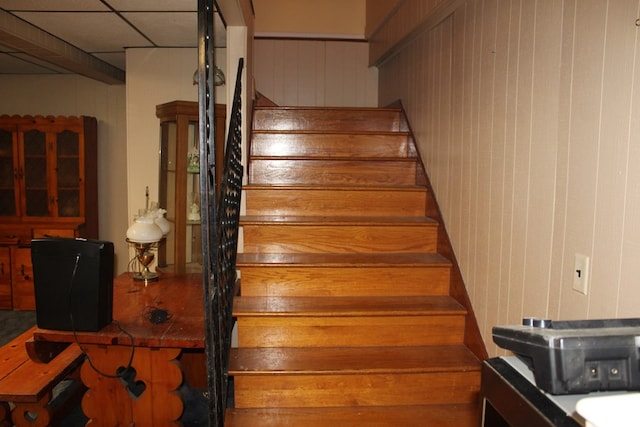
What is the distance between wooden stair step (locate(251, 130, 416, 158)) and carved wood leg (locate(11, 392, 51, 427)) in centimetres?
194

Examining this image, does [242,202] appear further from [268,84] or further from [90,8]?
[268,84]

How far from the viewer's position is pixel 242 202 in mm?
2922

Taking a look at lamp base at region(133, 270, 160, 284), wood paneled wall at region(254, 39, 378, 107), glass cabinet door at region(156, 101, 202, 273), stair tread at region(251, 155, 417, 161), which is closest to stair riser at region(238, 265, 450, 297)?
lamp base at region(133, 270, 160, 284)

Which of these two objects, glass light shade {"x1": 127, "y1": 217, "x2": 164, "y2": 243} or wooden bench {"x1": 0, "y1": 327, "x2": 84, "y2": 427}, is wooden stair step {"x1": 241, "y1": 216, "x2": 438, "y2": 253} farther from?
wooden bench {"x1": 0, "y1": 327, "x2": 84, "y2": 427}

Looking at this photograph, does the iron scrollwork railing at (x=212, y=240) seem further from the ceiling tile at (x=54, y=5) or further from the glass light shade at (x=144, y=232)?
the ceiling tile at (x=54, y=5)

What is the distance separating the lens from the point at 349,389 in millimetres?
2078

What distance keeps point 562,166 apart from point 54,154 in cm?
453

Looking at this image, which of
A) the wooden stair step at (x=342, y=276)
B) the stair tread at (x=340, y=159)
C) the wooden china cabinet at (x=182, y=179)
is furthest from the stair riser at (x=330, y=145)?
the wooden stair step at (x=342, y=276)

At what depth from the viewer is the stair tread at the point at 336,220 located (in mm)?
2680

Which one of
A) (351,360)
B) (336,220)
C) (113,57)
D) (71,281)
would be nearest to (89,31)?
(113,57)

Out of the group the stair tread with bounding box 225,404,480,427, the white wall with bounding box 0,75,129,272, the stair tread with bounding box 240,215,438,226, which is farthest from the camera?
the white wall with bounding box 0,75,129,272

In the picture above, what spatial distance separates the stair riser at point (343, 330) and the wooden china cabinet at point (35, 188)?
3.04m

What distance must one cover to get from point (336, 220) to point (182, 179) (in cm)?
146

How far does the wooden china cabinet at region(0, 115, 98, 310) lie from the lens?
4.48m
